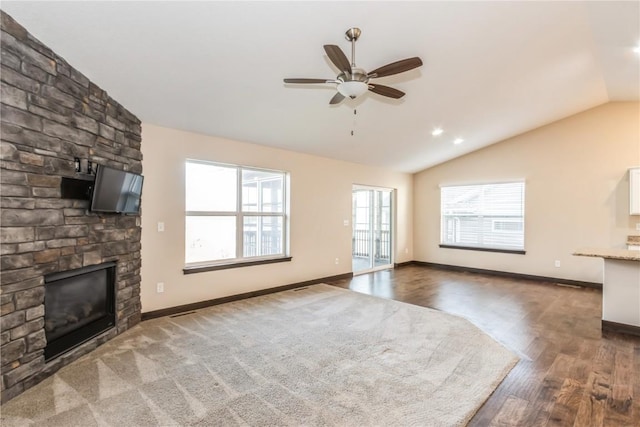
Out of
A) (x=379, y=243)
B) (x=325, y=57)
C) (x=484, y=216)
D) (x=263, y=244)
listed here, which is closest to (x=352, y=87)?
(x=325, y=57)

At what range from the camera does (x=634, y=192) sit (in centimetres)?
521

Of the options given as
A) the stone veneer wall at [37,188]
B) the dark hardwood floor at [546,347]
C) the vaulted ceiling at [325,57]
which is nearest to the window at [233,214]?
the vaulted ceiling at [325,57]

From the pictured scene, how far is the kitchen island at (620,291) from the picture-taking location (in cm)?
351

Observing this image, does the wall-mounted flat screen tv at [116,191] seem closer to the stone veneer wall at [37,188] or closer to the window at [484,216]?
the stone veneer wall at [37,188]

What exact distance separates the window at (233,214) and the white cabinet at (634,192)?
19.3 feet

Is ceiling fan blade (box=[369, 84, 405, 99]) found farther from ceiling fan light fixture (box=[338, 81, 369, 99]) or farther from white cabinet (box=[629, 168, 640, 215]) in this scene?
white cabinet (box=[629, 168, 640, 215])

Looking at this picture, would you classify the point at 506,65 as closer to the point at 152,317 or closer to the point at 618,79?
the point at 618,79

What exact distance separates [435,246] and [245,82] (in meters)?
6.28

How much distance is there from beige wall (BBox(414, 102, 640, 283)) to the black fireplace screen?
7.03 m

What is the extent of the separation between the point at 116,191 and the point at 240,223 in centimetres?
195

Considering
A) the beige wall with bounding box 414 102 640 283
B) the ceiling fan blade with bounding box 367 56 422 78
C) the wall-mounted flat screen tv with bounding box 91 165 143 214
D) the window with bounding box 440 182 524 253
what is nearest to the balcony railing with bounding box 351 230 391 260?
the window with bounding box 440 182 524 253

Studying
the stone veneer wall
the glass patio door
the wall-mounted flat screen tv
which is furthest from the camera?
the glass patio door

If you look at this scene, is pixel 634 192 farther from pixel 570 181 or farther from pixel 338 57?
pixel 338 57

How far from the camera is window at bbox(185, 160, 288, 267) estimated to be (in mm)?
4434
